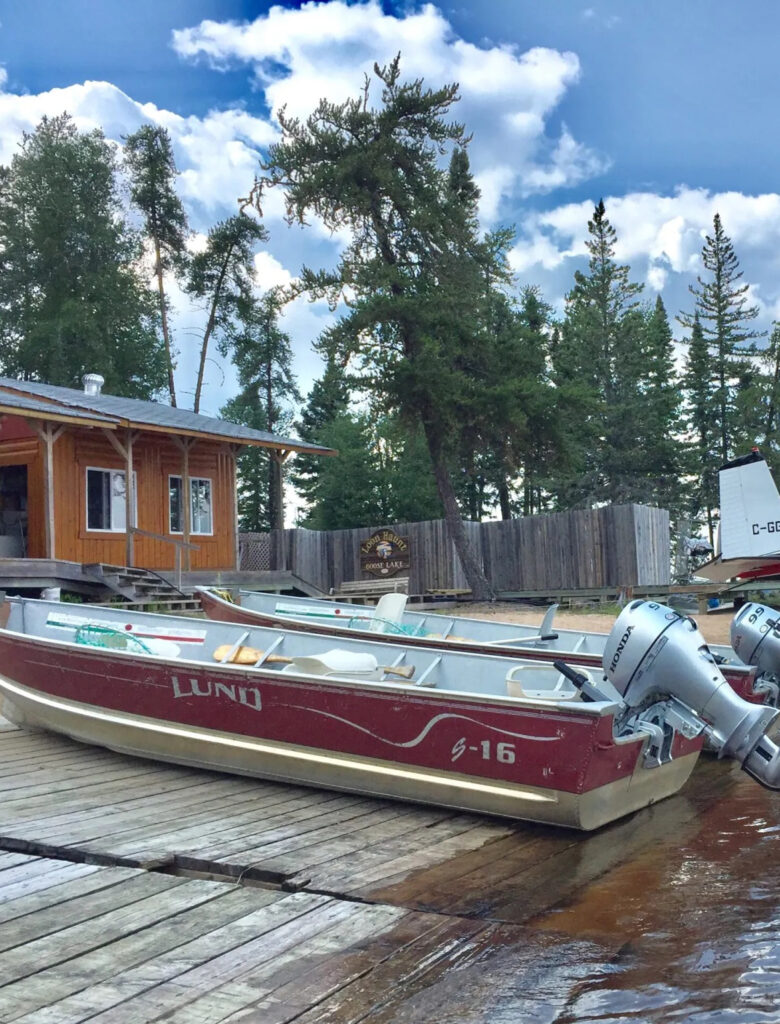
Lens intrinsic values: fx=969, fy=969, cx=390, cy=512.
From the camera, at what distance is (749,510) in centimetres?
1697

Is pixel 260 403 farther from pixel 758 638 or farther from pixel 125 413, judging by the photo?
pixel 758 638

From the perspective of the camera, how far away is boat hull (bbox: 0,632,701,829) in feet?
18.6

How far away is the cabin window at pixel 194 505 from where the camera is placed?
2038cm

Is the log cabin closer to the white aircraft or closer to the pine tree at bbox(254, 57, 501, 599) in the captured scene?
the pine tree at bbox(254, 57, 501, 599)

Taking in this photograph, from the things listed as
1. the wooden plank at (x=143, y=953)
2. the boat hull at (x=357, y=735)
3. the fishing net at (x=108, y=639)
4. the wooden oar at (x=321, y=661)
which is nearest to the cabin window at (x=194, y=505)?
the fishing net at (x=108, y=639)

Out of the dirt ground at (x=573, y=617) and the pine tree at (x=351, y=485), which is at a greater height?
the pine tree at (x=351, y=485)

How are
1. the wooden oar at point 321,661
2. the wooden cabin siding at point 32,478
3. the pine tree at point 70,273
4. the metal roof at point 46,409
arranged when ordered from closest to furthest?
the wooden oar at point 321,661, the metal roof at point 46,409, the wooden cabin siding at point 32,478, the pine tree at point 70,273

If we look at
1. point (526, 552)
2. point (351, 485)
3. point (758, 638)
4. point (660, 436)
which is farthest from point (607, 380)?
point (758, 638)

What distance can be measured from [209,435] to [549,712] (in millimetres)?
14593

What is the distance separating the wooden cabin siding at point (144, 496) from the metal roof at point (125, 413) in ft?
1.84

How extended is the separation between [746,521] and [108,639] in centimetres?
1237

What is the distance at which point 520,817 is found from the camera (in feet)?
19.2

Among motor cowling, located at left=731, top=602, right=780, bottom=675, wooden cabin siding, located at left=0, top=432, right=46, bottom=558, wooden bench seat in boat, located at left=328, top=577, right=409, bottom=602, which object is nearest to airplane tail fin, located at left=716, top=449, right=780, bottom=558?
wooden bench seat in boat, located at left=328, top=577, right=409, bottom=602

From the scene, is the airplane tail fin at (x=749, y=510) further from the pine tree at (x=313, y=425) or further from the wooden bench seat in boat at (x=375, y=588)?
the pine tree at (x=313, y=425)
